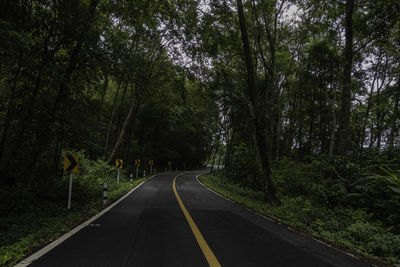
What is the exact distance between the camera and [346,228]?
5781mm

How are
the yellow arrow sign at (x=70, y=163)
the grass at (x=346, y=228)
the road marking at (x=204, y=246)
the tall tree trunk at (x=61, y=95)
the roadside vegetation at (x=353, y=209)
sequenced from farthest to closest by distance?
the yellow arrow sign at (x=70, y=163) < the tall tree trunk at (x=61, y=95) < the roadside vegetation at (x=353, y=209) < the grass at (x=346, y=228) < the road marking at (x=204, y=246)

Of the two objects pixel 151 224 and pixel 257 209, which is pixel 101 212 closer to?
pixel 151 224

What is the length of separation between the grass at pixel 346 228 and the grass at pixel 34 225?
20.4 feet

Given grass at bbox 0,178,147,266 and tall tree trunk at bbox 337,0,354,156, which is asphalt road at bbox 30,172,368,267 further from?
tall tree trunk at bbox 337,0,354,156

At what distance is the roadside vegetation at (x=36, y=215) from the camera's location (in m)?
3.93

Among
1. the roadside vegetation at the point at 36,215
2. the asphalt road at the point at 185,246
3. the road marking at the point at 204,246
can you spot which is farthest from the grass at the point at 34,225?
the road marking at the point at 204,246

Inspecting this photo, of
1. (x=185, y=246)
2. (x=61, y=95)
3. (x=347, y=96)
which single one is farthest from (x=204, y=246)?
(x=347, y=96)

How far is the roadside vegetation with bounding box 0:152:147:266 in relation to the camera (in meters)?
3.93

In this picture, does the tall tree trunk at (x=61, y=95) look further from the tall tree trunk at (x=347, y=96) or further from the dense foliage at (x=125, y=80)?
the tall tree trunk at (x=347, y=96)

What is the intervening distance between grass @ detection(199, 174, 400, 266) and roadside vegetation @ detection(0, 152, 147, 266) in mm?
6299

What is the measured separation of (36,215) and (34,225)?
1036mm

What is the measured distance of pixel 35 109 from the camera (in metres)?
6.60

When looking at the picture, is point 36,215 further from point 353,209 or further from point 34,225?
point 353,209

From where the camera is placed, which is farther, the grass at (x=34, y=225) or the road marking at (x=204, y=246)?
the grass at (x=34, y=225)
